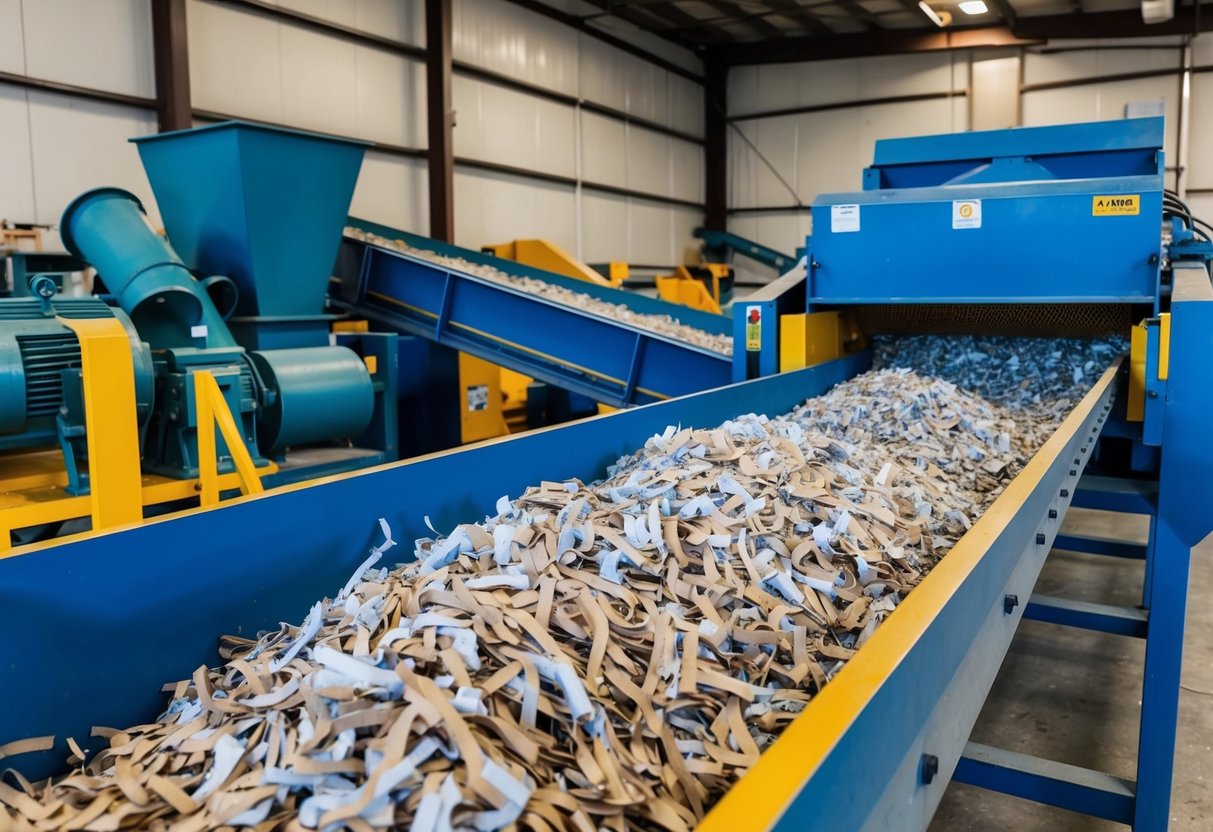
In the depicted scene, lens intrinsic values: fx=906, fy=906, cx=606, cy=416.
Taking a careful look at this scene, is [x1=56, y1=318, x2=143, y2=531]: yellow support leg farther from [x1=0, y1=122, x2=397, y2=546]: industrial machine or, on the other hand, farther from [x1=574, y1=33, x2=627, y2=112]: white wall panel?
[x1=574, y1=33, x2=627, y2=112]: white wall panel

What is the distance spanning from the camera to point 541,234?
35.9 feet

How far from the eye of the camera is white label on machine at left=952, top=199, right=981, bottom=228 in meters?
3.64

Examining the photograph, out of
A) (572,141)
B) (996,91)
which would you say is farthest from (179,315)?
(996,91)

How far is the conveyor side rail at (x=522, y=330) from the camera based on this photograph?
479 cm

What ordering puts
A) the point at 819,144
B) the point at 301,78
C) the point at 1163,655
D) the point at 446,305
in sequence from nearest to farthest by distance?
1. the point at 1163,655
2. the point at 446,305
3. the point at 301,78
4. the point at 819,144

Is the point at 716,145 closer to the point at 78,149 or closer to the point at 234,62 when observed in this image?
the point at 234,62

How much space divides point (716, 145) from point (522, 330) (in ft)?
33.1

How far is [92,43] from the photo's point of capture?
21.1 feet

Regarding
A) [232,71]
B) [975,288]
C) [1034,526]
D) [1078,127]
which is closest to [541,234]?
[232,71]

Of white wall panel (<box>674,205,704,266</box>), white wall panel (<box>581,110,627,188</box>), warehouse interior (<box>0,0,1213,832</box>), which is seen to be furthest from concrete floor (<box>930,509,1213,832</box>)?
white wall panel (<box>674,205,704,266</box>)

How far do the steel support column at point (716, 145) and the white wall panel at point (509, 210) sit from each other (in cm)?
378

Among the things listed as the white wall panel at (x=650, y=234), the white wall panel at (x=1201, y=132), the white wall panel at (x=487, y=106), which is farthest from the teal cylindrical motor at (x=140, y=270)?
the white wall panel at (x=1201, y=132)

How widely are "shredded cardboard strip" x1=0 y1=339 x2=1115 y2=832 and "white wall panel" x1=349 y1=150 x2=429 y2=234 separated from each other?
7302mm

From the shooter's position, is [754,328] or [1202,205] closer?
[754,328]
